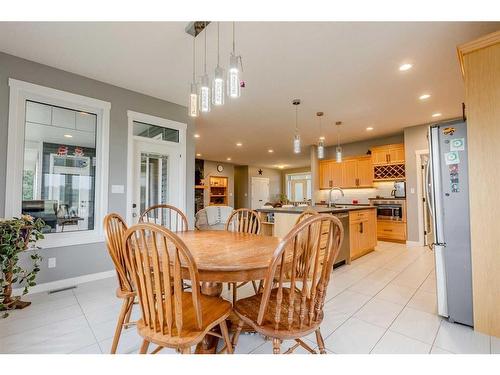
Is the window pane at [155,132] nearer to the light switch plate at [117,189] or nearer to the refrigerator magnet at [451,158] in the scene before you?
the light switch plate at [117,189]

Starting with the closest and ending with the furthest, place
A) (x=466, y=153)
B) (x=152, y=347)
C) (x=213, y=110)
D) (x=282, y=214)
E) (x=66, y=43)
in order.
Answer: (x=152, y=347) < (x=466, y=153) < (x=66, y=43) < (x=282, y=214) < (x=213, y=110)

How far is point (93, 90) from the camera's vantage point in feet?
10.4

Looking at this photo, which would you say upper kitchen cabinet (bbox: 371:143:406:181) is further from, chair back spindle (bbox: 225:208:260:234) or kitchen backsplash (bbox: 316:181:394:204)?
chair back spindle (bbox: 225:208:260:234)

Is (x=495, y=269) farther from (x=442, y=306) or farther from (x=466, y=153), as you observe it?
(x=466, y=153)

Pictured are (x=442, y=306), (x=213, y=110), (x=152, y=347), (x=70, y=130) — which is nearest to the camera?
(x=152, y=347)

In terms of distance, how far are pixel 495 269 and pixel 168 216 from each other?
384cm

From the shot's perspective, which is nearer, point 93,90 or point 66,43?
point 66,43

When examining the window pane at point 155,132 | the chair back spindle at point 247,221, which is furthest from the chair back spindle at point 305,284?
the window pane at point 155,132
